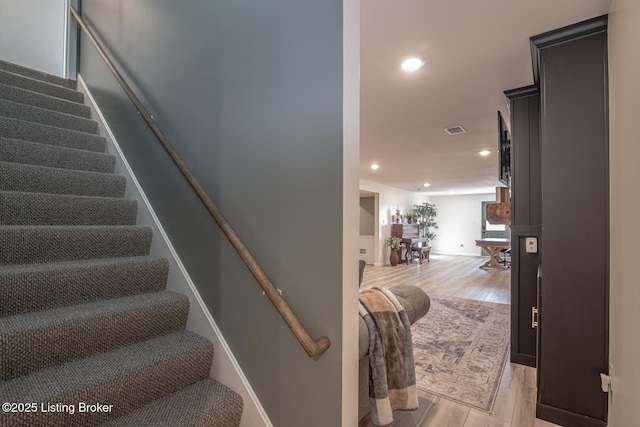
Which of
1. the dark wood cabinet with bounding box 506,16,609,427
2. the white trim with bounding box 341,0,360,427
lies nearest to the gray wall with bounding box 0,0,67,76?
the white trim with bounding box 341,0,360,427

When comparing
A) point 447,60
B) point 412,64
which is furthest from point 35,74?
point 447,60

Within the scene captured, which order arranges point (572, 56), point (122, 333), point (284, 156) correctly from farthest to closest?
1. point (572, 56)
2. point (122, 333)
3. point (284, 156)

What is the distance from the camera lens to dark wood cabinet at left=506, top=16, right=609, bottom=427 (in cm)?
161

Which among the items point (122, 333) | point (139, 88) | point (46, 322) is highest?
point (139, 88)

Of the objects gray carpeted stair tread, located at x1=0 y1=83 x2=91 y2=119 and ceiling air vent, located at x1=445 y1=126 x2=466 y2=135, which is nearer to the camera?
gray carpeted stair tread, located at x1=0 y1=83 x2=91 y2=119

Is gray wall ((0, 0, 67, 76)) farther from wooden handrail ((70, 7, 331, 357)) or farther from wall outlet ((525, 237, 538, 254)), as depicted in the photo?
wall outlet ((525, 237, 538, 254))

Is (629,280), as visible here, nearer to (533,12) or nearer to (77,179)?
(533,12)

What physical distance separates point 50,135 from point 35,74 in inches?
47.2

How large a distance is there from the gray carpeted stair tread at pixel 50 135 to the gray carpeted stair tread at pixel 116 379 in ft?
5.49

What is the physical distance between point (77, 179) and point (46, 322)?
1.09m

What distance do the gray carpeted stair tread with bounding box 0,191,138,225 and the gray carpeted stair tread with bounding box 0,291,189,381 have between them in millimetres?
613

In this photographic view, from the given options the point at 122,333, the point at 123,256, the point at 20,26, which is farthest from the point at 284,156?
the point at 20,26

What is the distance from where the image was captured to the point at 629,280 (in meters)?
1.16

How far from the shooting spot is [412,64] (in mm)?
2125
